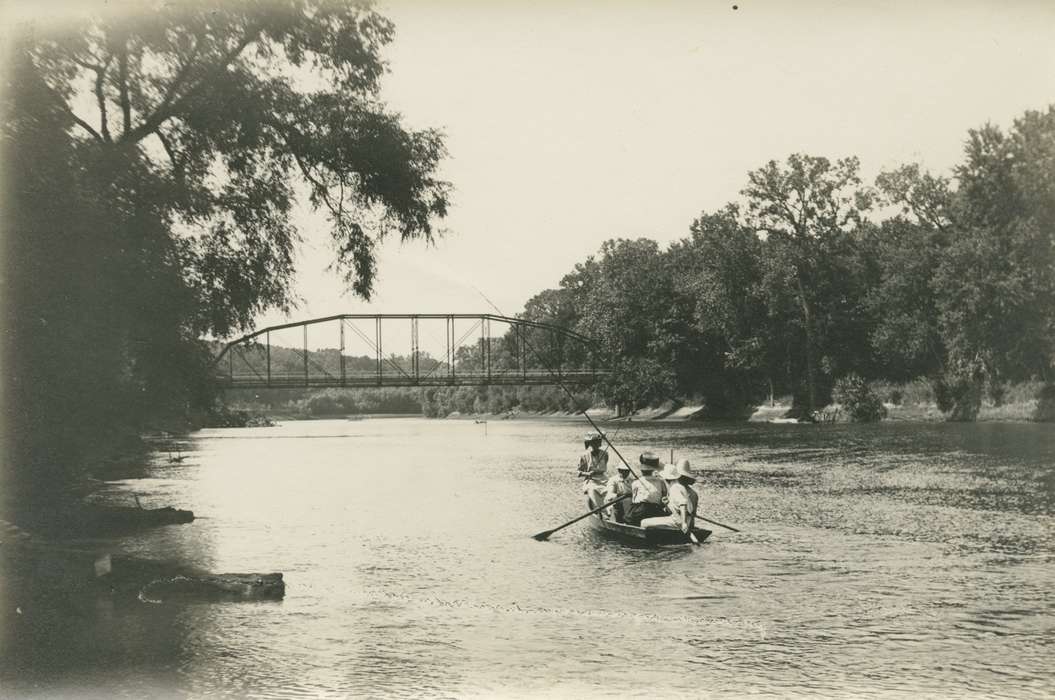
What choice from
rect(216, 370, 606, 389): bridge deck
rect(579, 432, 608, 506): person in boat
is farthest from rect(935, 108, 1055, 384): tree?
rect(579, 432, 608, 506): person in boat

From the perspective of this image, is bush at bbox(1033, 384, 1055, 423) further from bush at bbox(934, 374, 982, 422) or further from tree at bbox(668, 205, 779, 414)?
tree at bbox(668, 205, 779, 414)

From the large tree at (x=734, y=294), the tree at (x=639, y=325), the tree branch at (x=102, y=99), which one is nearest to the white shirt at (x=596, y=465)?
the tree branch at (x=102, y=99)

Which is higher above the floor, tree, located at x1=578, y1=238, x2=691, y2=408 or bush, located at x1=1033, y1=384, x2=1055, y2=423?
tree, located at x1=578, y1=238, x2=691, y2=408

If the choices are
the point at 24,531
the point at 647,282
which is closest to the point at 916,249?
the point at 647,282

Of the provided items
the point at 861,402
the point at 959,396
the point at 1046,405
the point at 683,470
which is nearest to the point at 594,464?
the point at 683,470

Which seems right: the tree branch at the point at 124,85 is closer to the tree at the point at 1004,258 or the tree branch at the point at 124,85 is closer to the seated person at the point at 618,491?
the seated person at the point at 618,491
